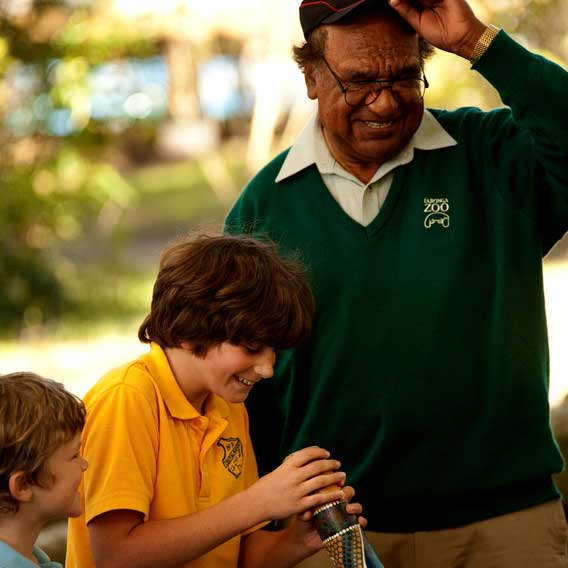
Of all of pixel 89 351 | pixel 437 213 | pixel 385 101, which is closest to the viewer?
pixel 385 101

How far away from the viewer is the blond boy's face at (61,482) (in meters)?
2.48

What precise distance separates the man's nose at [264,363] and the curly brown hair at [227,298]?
0.07 feet

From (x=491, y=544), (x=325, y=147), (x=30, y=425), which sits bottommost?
(x=491, y=544)

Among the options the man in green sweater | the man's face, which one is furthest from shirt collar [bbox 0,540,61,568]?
the man's face

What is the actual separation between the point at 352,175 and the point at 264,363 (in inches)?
30.9

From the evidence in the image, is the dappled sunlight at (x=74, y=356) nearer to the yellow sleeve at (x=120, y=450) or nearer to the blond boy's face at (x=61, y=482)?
the yellow sleeve at (x=120, y=450)

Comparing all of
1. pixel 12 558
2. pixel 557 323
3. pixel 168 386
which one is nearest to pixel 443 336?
pixel 168 386

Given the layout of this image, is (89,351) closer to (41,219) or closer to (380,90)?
(41,219)

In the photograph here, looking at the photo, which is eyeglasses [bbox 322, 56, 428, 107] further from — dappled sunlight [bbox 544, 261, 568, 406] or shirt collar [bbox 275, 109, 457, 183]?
dappled sunlight [bbox 544, 261, 568, 406]

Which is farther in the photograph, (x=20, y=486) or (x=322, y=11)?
(x=322, y=11)

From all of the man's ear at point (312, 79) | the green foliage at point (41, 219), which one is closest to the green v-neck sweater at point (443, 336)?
the man's ear at point (312, 79)

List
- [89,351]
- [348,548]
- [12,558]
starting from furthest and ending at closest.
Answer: [89,351], [348,548], [12,558]

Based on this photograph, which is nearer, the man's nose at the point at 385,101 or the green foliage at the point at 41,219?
the man's nose at the point at 385,101

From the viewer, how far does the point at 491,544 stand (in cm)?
316
